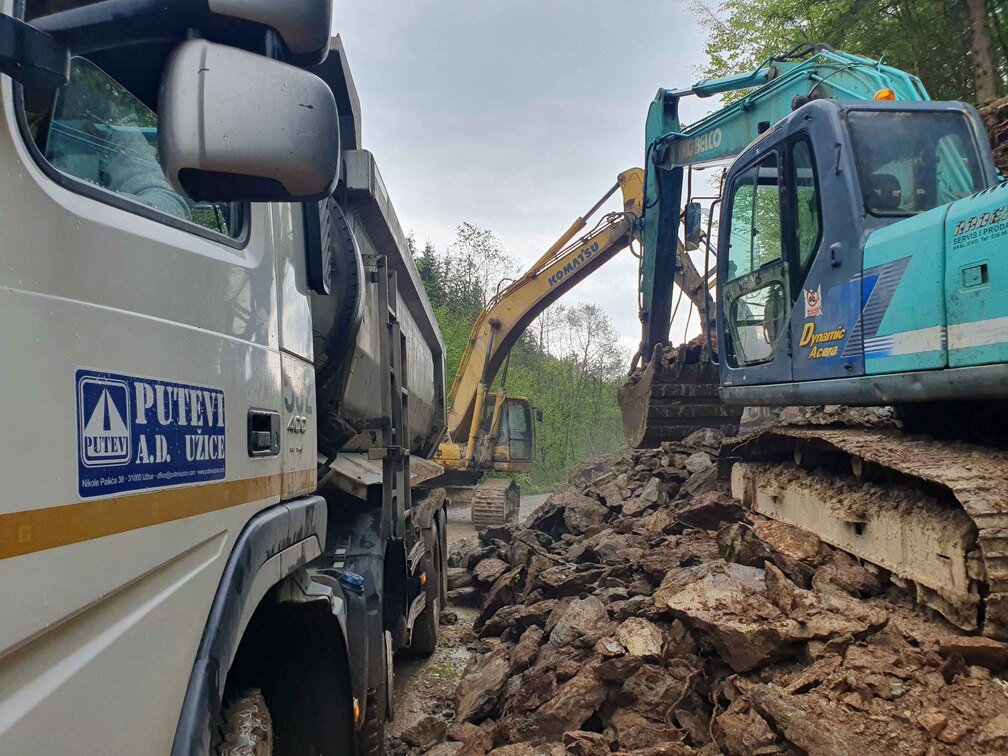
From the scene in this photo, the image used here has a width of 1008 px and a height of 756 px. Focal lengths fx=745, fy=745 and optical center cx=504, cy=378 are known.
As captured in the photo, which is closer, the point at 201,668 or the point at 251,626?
Result: the point at 201,668

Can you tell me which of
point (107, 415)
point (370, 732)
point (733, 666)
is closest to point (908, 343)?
point (733, 666)

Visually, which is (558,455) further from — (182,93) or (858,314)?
(182,93)

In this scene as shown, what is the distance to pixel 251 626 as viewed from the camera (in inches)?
90.7

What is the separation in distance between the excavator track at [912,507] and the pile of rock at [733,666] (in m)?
0.16

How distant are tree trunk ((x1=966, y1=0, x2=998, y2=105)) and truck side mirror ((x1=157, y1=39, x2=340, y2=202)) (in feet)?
41.3

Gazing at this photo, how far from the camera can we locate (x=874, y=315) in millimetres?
4195

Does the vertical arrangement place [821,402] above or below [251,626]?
above

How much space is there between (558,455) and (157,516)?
1268 inches

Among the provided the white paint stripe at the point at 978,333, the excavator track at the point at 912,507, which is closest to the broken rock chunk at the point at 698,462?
the excavator track at the point at 912,507

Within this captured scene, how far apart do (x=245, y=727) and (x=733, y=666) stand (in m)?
2.44

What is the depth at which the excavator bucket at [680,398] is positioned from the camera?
28.2ft

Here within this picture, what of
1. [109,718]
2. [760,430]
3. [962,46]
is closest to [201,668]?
[109,718]

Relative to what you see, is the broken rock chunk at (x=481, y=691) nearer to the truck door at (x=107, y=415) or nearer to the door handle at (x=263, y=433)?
the door handle at (x=263, y=433)

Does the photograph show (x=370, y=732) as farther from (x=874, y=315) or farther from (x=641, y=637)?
(x=874, y=315)
